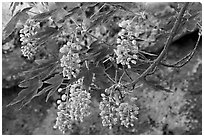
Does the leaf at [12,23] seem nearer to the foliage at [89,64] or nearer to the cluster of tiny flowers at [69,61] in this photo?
the foliage at [89,64]

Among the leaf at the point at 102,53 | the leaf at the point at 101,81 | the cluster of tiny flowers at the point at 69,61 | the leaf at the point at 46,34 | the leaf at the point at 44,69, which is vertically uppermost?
the leaf at the point at 46,34

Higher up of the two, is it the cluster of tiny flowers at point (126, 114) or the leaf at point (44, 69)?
the leaf at point (44, 69)

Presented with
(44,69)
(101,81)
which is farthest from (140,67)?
(44,69)

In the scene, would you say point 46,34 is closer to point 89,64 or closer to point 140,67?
point 89,64

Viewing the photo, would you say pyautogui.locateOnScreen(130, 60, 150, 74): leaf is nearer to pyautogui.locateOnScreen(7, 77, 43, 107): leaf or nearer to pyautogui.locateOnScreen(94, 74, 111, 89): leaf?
pyautogui.locateOnScreen(94, 74, 111, 89): leaf

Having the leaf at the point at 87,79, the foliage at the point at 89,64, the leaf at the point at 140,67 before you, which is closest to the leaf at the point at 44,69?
the foliage at the point at 89,64

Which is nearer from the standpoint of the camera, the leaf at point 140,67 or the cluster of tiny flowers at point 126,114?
the cluster of tiny flowers at point 126,114

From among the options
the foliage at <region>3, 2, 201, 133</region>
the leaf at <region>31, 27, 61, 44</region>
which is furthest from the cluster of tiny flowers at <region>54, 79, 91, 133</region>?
the leaf at <region>31, 27, 61, 44</region>

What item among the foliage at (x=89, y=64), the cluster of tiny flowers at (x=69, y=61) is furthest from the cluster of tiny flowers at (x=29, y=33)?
the cluster of tiny flowers at (x=69, y=61)

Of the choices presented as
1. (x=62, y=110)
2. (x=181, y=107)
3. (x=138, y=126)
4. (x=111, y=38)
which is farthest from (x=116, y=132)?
(x=62, y=110)
